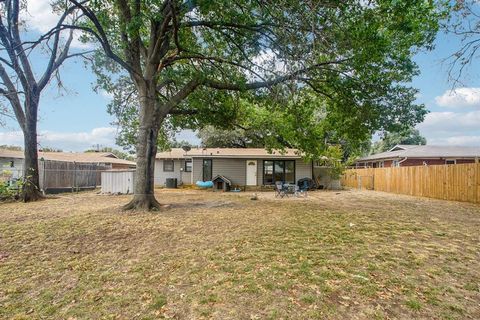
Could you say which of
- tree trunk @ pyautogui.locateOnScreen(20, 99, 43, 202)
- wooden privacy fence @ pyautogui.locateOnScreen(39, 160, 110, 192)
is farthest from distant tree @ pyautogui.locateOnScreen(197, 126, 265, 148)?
tree trunk @ pyautogui.locateOnScreen(20, 99, 43, 202)

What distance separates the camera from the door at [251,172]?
2077 centimetres

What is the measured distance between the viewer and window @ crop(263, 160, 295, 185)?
2092 centimetres

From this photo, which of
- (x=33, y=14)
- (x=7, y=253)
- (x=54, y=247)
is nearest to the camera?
(x=7, y=253)

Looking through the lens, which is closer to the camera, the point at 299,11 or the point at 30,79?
the point at 299,11

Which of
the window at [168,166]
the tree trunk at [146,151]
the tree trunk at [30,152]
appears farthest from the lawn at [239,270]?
the window at [168,166]

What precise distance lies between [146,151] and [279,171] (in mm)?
12695

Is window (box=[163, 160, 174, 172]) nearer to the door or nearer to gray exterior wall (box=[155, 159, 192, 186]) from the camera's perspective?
gray exterior wall (box=[155, 159, 192, 186])

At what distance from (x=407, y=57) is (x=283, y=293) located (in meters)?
8.78

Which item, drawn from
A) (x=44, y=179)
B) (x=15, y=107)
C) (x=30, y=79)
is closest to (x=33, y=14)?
(x=30, y=79)

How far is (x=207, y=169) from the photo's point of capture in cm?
2108

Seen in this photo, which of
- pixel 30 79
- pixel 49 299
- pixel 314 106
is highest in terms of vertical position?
pixel 30 79

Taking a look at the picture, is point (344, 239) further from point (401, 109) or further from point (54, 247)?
point (401, 109)

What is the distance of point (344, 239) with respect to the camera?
18.6 feet

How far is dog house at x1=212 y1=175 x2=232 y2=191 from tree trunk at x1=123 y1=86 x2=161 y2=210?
9.99m
